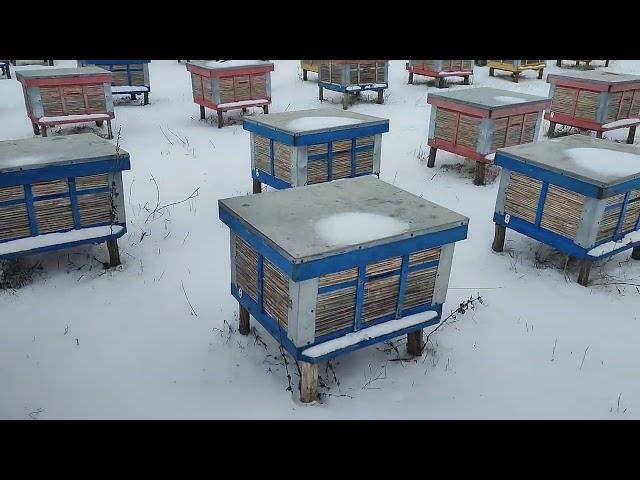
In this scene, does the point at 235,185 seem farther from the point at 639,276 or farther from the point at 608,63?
the point at 608,63

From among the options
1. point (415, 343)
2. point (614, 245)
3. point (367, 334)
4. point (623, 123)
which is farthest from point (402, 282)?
point (623, 123)

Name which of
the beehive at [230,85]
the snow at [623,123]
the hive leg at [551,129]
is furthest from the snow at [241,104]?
the snow at [623,123]

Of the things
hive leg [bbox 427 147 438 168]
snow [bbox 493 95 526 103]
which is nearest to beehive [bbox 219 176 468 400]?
snow [bbox 493 95 526 103]

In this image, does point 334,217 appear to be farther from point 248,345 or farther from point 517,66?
point 517,66

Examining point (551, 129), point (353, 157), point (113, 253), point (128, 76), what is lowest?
point (113, 253)

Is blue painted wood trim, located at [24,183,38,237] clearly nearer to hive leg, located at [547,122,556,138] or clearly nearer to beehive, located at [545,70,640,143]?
beehive, located at [545,70,640,143]

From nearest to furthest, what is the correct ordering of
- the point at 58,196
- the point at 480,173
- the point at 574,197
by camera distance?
the point at 58,196
the point at 574,197
the point at 480,173

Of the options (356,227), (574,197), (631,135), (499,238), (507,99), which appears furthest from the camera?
(631,135)
